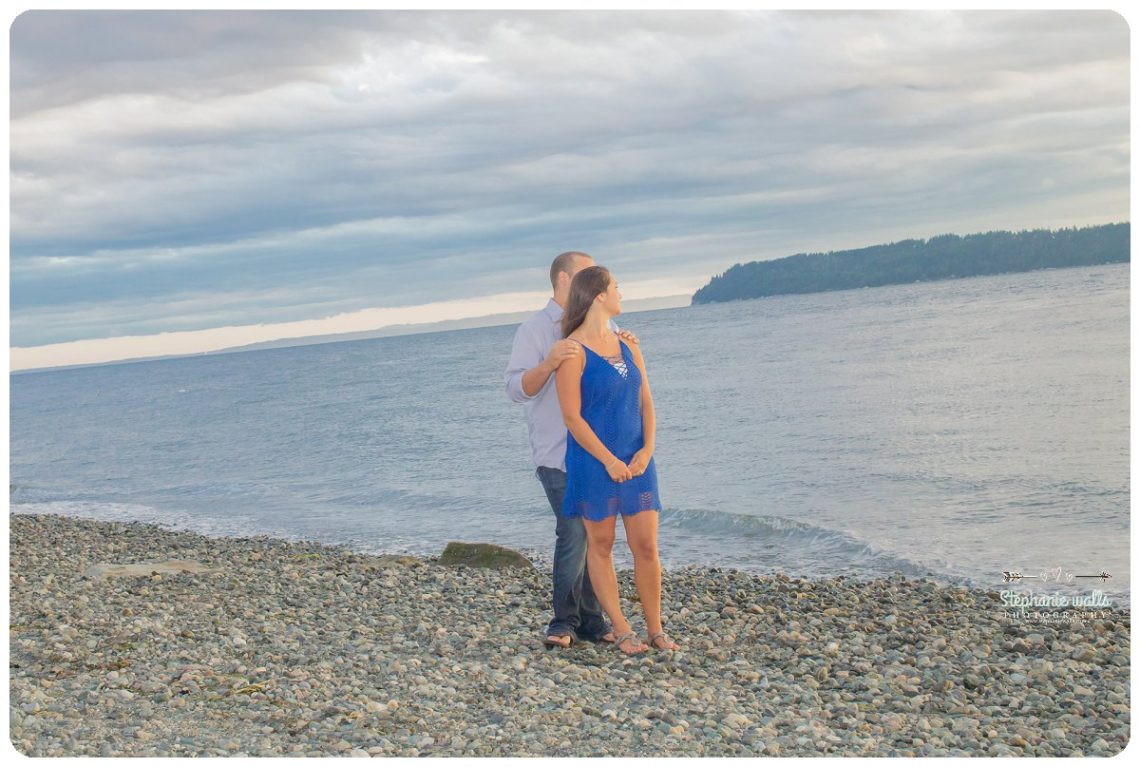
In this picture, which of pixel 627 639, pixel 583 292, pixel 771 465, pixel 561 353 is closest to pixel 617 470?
pixel 561 353

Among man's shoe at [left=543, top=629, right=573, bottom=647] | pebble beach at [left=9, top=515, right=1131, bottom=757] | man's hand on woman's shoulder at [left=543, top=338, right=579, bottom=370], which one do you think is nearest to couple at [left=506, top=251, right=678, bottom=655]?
man's hand on woman's shoulder at [left=543, top=338, right=579, bottom=370]

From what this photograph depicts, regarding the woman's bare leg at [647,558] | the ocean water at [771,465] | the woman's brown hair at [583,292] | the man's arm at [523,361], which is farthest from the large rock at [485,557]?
the woman's brown hair at [583,292]

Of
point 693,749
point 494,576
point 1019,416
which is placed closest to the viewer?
point 693,749

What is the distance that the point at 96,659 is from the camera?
7.00m

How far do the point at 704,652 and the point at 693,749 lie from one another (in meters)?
2.20

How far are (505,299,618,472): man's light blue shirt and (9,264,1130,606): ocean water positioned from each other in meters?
5.70

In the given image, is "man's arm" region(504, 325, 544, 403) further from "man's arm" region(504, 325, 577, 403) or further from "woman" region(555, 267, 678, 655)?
"woman" region(555, 267, 678, 655)

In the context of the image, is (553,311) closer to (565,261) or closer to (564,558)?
(565,261)

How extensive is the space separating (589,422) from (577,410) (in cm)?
17

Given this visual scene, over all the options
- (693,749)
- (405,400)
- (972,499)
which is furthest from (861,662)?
(405,400)

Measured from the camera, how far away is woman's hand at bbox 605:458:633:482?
6629 millimetres

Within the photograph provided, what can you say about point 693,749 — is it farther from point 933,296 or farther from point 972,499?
point 933,296

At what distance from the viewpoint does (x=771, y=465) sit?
64.6 feet

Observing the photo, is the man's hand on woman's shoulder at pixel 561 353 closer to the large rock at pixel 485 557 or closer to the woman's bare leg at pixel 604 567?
the woman's bare leg at pixel 604 567
